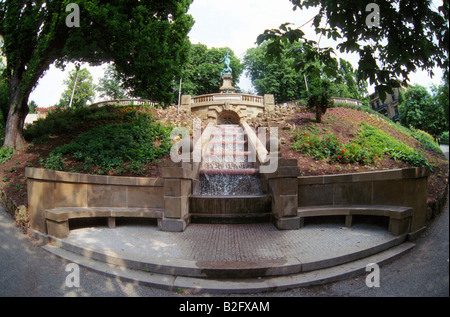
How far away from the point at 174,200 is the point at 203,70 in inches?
1389

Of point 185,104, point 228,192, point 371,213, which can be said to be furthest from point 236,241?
point 185,104

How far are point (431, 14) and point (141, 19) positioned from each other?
31.7ft

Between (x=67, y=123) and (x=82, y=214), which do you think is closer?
(x=82, y=214)

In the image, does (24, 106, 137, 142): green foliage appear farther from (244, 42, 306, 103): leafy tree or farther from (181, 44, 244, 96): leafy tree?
(244, 42, 306, 103): leafy tree

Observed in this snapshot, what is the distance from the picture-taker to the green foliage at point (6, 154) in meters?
9.24

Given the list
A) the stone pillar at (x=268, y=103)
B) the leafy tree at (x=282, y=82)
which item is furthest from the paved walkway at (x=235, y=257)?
the leafy tree at (x=282, y=82)

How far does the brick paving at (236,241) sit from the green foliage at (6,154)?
23.5 feet

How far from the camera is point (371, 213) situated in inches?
190

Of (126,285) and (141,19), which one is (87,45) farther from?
(126,285)

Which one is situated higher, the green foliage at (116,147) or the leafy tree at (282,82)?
the leafy tree at (282,82)

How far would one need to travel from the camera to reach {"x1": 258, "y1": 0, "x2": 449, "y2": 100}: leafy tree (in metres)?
2.95

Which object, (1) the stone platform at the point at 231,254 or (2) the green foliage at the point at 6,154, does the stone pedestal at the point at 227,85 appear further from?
(1) the stone platform at the point at 231,254

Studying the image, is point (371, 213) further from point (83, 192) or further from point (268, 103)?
point (268, 103)

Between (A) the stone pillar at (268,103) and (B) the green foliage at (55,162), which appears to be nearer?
(B) the green foliage at (55,162)
